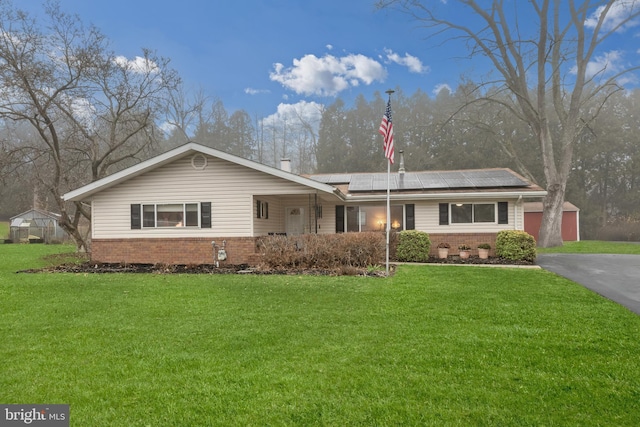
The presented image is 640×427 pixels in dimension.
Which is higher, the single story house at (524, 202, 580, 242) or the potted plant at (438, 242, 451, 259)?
the single story house at (524, 202, 580, 242)

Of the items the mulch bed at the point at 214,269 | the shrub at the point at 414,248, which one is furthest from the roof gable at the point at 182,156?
the shrub at the point at 414,248

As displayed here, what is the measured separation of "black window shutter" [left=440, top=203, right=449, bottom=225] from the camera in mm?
14906

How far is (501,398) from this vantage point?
320 centimetres

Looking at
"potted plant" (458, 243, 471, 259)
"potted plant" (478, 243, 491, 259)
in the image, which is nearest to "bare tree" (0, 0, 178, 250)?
"potted plant" (458, 243, 471, 259)

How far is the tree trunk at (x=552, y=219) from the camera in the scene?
2023 centimetres

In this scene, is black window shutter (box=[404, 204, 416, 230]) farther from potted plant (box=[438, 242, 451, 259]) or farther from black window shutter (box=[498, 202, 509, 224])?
black window shutter (box=[498, 202, 509, 224])

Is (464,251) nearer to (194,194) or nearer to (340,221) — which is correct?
(340,221)

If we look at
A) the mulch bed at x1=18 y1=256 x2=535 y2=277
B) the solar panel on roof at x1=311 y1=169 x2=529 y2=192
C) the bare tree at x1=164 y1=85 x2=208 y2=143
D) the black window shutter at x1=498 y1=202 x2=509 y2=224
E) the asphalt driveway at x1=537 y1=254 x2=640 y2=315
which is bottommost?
the asphalt driveway at x1=537 y1=254 x2=640 y2=315

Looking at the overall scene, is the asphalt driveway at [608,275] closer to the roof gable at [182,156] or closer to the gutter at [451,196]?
the gutter at [451,196]

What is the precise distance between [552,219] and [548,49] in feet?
31.6

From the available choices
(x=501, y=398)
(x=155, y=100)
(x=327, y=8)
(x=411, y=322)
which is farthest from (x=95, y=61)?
(x=501, y=398)

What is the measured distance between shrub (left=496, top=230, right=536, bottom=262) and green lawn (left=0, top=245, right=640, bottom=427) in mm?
4993

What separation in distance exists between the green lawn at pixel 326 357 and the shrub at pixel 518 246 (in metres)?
4.99

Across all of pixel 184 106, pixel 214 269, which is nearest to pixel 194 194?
pixel 214 269
